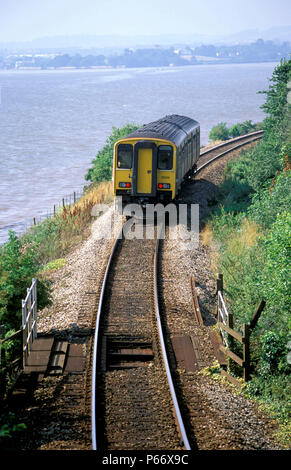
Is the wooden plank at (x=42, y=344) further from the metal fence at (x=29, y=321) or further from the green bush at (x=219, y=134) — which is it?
the green bush at (x=219, y=134)

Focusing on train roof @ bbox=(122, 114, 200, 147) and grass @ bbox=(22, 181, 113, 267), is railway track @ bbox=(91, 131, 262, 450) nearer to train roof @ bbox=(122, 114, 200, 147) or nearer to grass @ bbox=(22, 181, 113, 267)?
grass @ bbox=(22, 181, 113, 267)

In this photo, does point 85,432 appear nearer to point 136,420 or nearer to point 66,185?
point 136,420

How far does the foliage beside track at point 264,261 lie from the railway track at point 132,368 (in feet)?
5.45

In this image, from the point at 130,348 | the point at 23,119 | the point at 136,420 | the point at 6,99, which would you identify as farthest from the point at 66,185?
the point at 6,99

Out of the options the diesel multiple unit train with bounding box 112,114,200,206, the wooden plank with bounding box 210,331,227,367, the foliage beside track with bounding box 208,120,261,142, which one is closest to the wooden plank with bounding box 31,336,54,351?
the wooden plank with bounding box 210,331,227,367

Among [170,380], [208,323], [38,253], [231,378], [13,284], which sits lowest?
[38,253]

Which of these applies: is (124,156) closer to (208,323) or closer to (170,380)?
(208,323)

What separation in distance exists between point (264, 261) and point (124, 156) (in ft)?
26.4

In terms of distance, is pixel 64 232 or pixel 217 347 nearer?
pixel 217 347

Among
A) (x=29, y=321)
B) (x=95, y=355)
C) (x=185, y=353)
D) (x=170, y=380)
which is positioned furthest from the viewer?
(x=185, y=353)

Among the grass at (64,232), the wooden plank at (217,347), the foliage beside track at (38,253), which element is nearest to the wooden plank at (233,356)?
the wooden plank at (217,347)

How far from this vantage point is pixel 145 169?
2045 centimetres

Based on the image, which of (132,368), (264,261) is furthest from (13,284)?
(264,261)

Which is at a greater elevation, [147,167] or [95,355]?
[147,167]
